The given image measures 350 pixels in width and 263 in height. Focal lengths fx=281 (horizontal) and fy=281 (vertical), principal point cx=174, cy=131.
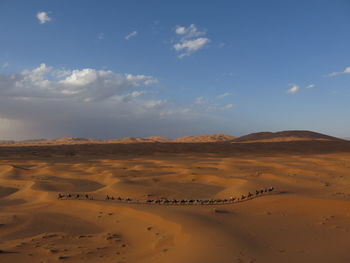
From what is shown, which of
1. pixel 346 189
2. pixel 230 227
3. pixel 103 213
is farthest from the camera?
pixel 346 189

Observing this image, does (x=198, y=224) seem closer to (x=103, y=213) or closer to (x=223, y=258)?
(x=223, y=258)

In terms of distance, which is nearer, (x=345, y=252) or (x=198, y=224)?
(x=345, y=252)

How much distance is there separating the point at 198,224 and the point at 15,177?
7168 millimetres

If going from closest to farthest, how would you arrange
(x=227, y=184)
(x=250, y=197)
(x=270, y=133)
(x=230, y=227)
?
(x=230, y=227), (x=250, y=197), (x=227, y=184), (x=270, y=133)

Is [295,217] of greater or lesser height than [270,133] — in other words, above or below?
below

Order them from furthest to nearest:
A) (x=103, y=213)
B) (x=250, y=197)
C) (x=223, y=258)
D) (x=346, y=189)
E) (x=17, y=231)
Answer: (x=346, y=189) → (x=250, y=197) → (x=103, y=213) → (x=17, y=231) → (x=223, y=258)

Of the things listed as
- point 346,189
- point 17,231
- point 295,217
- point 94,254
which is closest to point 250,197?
point 295,217

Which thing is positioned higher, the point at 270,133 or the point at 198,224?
the point at 270,133

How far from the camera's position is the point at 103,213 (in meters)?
4.52

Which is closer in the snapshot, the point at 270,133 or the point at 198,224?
the point at 198,224

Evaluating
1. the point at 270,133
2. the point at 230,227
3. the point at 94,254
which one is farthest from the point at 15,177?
the point at 270,133

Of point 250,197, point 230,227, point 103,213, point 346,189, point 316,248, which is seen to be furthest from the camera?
point 346,189

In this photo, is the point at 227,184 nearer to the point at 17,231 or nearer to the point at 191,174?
the point at 191,174

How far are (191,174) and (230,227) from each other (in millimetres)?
4958
